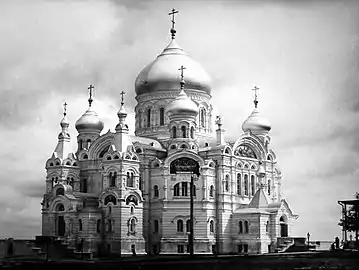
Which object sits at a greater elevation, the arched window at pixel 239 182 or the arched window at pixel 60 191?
the arched window at pixel 239 182

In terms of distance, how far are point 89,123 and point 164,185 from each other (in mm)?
9972

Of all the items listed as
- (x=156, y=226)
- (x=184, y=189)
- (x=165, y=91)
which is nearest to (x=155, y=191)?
(x=184, y=189)

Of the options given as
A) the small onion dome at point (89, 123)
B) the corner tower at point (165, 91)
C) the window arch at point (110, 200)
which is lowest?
the window arch at point (110, 200)

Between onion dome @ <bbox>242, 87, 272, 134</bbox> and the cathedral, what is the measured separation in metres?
3.11

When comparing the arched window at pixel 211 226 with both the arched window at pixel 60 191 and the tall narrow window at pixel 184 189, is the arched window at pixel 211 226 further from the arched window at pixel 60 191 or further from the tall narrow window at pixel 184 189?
the arched window at pixel 60 191

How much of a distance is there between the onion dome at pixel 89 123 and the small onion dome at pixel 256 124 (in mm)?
13155

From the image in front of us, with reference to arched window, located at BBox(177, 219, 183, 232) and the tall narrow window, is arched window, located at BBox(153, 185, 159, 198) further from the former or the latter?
arched window, located at BBox(177, 219, 183, 232)

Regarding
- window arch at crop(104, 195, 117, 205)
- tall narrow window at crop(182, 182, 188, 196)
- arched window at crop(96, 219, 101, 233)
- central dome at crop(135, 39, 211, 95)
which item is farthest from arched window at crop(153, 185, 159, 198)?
central dome at crop(135, 39, 211, 95)

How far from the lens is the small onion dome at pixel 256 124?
200ft

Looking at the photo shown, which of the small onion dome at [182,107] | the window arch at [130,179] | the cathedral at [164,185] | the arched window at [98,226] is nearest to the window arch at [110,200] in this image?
the cathedral at [164,185]

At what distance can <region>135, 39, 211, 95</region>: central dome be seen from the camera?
57547 mm

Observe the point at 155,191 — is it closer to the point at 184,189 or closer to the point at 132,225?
the point at 184,189

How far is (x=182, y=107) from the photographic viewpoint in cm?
5384

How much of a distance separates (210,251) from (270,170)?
11.3 m
